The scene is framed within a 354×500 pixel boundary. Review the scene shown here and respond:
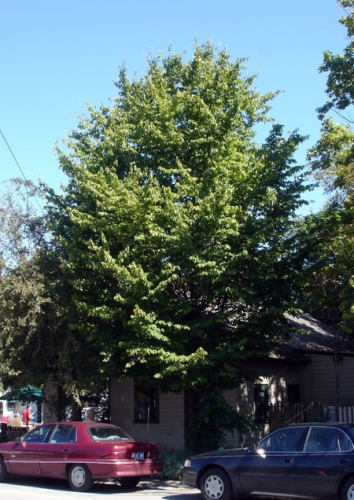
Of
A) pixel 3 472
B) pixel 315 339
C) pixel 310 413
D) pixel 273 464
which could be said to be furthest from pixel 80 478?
pixel 315 339

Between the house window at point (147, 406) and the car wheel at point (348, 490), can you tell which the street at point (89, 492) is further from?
the house window at point (147, 406)

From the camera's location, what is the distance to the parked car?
10.0 metres

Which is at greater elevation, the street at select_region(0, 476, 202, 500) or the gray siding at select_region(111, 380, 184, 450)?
the gray siding at select_region(111, 380, 184, 450)

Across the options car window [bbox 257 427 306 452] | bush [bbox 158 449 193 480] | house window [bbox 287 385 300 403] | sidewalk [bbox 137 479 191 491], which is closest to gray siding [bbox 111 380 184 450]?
bush [bbox 158 449 193 480]

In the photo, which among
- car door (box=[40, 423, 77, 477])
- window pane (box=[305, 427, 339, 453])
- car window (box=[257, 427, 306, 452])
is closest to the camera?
window pane (box=[305, 427, 339, 453])

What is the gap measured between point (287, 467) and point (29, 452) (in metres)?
6.24

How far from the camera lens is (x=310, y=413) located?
54.4ft

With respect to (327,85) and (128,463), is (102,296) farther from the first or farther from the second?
(327,85)

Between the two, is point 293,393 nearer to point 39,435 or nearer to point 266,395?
point 266,395

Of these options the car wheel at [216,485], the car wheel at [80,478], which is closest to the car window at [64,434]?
the car wheel at [80,478]

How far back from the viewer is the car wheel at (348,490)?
9.77 meters

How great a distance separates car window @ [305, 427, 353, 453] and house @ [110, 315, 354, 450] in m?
6.44

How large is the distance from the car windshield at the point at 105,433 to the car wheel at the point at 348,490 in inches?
215

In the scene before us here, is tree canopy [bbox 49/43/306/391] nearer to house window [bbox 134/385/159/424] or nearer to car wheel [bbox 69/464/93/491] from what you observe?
car wheel [bbox 69/464/93/491]
